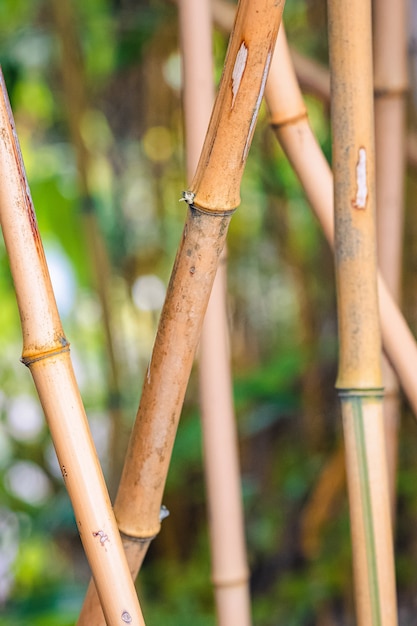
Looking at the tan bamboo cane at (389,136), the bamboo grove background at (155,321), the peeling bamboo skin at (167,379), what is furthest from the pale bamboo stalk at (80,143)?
the peeling bamboo skin at (167,379)

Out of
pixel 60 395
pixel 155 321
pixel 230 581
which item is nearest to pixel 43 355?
pixel 60 395

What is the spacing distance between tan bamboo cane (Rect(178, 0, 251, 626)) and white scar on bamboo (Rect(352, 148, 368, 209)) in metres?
0.11

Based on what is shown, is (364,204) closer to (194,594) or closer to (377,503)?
(377,503)

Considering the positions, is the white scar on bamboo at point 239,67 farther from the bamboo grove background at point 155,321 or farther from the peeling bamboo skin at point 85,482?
the bamboo grove background at point 155,321

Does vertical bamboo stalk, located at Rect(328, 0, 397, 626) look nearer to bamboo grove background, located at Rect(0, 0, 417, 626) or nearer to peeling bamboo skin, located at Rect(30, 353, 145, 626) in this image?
peeling bamboo skin, located at Rect(30, 353, 145, 626)

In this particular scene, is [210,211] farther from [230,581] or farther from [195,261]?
[230,581]

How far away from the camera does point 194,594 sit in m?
0.96

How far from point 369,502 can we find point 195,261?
0.15 metres

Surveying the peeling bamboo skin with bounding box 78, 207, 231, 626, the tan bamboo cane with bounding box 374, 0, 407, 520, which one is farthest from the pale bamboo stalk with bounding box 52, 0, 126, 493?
the peeling bamboo skin with bounding box 78, 207, 231, 626

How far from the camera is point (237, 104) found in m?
0.29

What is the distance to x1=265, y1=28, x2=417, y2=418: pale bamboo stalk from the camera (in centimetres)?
39

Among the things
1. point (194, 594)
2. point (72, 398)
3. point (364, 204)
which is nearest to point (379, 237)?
point (364, 204)

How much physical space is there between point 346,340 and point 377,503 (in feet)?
0.27

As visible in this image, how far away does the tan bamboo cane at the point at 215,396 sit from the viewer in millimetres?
422
